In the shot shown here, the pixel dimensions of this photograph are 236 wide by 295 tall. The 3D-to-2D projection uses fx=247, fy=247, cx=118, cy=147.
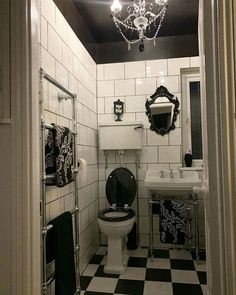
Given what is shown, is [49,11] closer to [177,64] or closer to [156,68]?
[156,68]

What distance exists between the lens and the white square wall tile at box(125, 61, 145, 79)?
2943mm

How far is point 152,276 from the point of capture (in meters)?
2.20

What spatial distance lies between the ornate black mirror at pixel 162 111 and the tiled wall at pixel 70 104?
685 mm

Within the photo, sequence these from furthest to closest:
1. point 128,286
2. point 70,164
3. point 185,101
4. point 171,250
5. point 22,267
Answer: point 185,101 → point 171,250 → point 128,286 → point 70,164 → point 22,267

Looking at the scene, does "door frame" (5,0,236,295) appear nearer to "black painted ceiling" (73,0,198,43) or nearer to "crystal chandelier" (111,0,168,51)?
"crystal chandelier" (111,0,168,51)

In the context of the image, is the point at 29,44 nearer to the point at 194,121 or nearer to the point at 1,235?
the point at 1,235

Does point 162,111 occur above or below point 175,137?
above

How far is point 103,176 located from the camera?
9.84 ft

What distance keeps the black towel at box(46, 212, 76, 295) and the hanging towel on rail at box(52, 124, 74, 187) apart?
26cm

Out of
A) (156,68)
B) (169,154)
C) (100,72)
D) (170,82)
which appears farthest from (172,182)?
(100,72)

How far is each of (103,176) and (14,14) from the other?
2.23 m

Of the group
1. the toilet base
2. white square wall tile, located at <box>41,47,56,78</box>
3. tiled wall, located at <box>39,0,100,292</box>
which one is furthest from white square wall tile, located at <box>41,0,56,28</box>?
the toilet base

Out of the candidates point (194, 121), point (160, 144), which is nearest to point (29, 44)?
point (160, 144)

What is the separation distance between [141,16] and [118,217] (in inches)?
69.9
